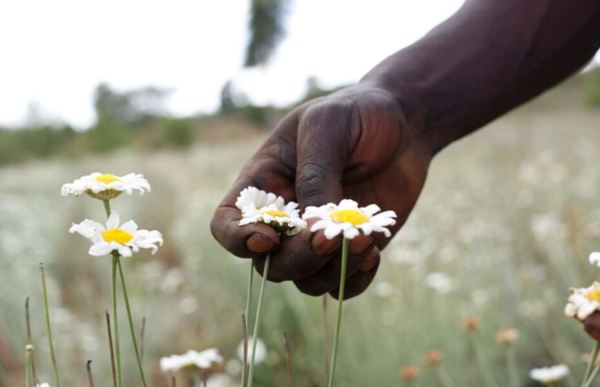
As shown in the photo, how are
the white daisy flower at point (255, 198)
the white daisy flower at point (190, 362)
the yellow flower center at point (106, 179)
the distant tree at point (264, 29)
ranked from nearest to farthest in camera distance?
1. the yellow flower center at point (106, 179)
2. the white daisy flower at point (255, 198)
3. the white daisy flower at point (190, 362)
4. the distant tree at point (264, 29)

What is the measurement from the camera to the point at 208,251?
306cm

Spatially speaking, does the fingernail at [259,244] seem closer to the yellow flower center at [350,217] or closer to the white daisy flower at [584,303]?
the yellow flower center at [350,217]

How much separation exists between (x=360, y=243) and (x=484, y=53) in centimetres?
81

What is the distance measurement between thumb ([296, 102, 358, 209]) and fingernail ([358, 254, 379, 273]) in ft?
0.31

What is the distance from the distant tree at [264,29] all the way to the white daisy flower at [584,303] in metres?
21.4

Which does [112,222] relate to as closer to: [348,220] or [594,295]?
[348,220]

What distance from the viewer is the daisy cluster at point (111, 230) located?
0.55 m

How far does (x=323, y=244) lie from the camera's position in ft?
2.13

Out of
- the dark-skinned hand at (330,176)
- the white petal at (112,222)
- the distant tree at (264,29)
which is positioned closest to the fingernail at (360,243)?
the dark-skinned hand at (330,176)

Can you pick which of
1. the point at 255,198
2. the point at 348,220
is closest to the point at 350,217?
the point at 348,220

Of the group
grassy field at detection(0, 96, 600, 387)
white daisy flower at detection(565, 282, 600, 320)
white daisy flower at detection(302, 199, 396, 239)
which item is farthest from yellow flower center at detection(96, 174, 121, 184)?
grassy field at detection(0, 96, 600, 387)

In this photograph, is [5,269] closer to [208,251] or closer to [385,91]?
[208,251]

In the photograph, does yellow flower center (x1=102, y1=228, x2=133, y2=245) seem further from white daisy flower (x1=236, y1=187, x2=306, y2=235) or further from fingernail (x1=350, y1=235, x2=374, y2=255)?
fingernail (x1=350, y1=235, x2=374, y2=255)

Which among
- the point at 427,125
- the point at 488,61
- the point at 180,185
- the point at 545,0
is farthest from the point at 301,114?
the point at 180,185
